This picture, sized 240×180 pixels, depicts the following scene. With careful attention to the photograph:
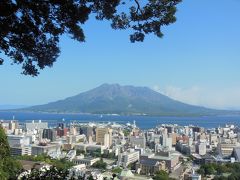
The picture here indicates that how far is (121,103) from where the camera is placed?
99.7 metres

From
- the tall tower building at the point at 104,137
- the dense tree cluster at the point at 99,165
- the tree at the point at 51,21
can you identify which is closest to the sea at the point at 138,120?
the tall tower building at the point at 104,137

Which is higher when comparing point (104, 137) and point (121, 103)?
point (121, 103)

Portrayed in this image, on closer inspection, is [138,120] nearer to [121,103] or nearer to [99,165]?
[121,103]

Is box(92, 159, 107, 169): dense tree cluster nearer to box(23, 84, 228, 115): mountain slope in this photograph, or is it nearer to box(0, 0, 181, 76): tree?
box(0, 0, 181, 76): tree

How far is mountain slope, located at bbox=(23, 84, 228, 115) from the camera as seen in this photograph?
91.4 metres

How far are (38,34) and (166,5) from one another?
660mm

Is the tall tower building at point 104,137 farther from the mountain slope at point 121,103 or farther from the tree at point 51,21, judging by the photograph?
the mountain slope at point 121,103

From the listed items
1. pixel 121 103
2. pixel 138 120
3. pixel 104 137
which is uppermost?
pixel 121 103

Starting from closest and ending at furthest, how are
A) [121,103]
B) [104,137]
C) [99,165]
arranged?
[99,165] → [104,137] → [121,103]

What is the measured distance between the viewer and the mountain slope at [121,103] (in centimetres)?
9144

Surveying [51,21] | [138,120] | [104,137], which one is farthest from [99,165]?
[138,120]

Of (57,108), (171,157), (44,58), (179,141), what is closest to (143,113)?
(57,108)

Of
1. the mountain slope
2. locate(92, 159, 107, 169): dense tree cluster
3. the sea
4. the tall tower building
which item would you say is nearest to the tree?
locate(92, 159, 107, 169): dense tree cluster

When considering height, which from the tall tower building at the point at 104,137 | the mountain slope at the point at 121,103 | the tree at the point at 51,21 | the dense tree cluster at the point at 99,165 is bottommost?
the dense tree cluster at the point at 99,165
